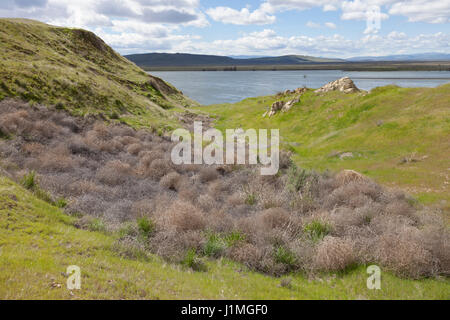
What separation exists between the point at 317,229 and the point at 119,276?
6.95 meters

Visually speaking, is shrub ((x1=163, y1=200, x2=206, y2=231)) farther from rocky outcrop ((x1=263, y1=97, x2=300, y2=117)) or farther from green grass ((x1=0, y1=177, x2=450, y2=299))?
rocky outcrop ((x1=263, y1=97, x2=300, y2=117))

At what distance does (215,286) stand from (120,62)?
62.6 metres

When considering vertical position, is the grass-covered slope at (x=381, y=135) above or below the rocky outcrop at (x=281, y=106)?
below

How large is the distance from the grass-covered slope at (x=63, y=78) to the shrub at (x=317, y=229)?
77.1ft

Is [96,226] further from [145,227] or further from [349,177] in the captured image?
[349,177]

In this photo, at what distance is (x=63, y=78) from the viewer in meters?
30.1

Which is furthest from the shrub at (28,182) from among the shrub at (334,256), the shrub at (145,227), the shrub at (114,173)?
the shrub at (334,256)

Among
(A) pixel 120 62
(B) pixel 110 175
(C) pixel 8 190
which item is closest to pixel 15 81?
(B) pixel 110 175

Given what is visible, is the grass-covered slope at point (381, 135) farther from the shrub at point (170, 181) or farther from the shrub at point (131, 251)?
the shrub at point (131, 251)

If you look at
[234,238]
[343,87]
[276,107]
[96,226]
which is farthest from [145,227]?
[343,87]

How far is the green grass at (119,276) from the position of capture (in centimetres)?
579

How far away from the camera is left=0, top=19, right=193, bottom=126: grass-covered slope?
26031mm

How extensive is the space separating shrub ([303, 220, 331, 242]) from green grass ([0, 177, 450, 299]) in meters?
2.08

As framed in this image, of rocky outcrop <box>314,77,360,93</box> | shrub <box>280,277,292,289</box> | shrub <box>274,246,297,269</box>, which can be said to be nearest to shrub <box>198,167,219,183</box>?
shrub <box>274,246,297,269</box>
